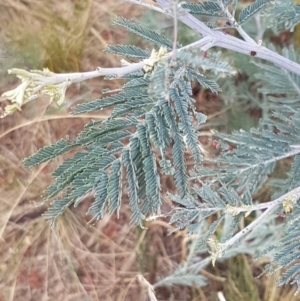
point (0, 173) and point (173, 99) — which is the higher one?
point (173, 99)

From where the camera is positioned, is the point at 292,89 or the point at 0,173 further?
the point at 0,173

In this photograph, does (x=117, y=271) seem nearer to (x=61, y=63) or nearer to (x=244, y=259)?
(x=244, y=259)

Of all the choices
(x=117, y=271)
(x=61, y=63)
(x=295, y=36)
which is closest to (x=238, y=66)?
(x=295, y=36)

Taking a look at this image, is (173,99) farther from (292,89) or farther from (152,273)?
(152,273)

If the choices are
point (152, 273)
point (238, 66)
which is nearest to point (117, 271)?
point (152, 273)

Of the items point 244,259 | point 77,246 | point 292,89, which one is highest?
point 292,89

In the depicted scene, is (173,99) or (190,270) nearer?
(173,99)

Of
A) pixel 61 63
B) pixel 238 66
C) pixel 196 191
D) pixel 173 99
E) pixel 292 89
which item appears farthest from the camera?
pixel 61 63

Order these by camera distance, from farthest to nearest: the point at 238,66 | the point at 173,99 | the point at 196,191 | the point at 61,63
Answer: the point at 61,63 → the point at 238,66 → the point at 196,191 → the point at 173,99

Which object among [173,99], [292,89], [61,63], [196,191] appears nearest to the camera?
[173,99]
